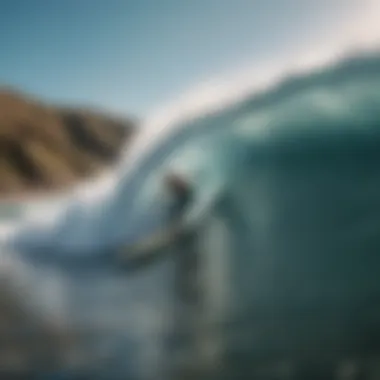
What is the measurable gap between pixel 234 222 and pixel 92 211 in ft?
1.47

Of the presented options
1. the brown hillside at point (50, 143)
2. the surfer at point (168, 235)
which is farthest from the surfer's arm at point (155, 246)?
the brown hillside at point (50, 143)

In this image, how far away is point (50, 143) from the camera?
2.23 metres

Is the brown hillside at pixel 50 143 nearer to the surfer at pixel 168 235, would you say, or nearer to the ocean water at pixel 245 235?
the ocean water at pixel 245 235

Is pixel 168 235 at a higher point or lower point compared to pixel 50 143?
→ lower

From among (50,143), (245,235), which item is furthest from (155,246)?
(50,143)

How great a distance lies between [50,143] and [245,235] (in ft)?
2.35

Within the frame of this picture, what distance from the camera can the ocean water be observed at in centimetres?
204

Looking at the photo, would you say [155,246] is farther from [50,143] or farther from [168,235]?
[50,143]

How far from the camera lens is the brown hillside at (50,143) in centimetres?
211

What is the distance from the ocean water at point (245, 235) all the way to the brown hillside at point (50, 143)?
2.5 inches

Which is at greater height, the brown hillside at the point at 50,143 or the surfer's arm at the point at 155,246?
the brown hillside at the point at 50,143

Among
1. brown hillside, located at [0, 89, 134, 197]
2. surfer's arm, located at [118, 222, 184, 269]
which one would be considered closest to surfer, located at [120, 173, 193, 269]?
surfer's arm, located at [118, 222, 184, 269]

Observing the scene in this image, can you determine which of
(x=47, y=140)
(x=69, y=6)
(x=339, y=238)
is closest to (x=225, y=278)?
(x=339, y=238)

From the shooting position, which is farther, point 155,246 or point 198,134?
point 198,134
